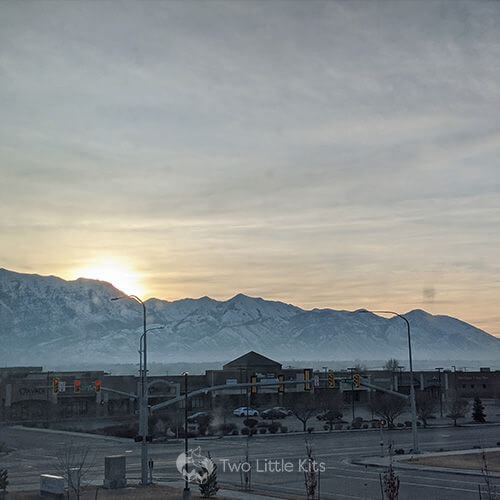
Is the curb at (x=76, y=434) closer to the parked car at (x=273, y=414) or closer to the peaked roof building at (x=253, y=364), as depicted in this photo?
the parked car at (x=273, y=414)

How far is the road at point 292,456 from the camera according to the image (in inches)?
1496

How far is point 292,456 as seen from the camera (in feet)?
178

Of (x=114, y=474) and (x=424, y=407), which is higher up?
(x=424, y=407)

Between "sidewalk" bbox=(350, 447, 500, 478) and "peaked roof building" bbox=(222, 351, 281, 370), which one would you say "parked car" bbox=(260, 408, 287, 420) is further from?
"sidewalk" bbox=(350, 447, 500, 478)

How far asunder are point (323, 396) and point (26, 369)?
215ft

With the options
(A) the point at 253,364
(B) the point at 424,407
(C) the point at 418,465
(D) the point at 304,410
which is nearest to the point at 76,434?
(D) the point at 304,410

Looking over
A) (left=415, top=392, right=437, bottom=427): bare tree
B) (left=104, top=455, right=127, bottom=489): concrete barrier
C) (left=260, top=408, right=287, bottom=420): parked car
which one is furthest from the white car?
(left=104, top=455, right=127, bottom=489): concrete barrier

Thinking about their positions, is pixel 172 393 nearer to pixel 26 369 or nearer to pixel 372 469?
pixel 26 369

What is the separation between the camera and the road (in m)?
38.0

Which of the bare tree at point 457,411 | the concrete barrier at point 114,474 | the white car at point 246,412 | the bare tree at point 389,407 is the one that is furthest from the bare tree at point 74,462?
the bare tree at point 457,411

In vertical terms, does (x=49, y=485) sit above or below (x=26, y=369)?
below

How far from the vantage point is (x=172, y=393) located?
117m

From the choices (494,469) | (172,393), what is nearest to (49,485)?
(494,469)

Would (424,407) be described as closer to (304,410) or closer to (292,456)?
(304,410)
